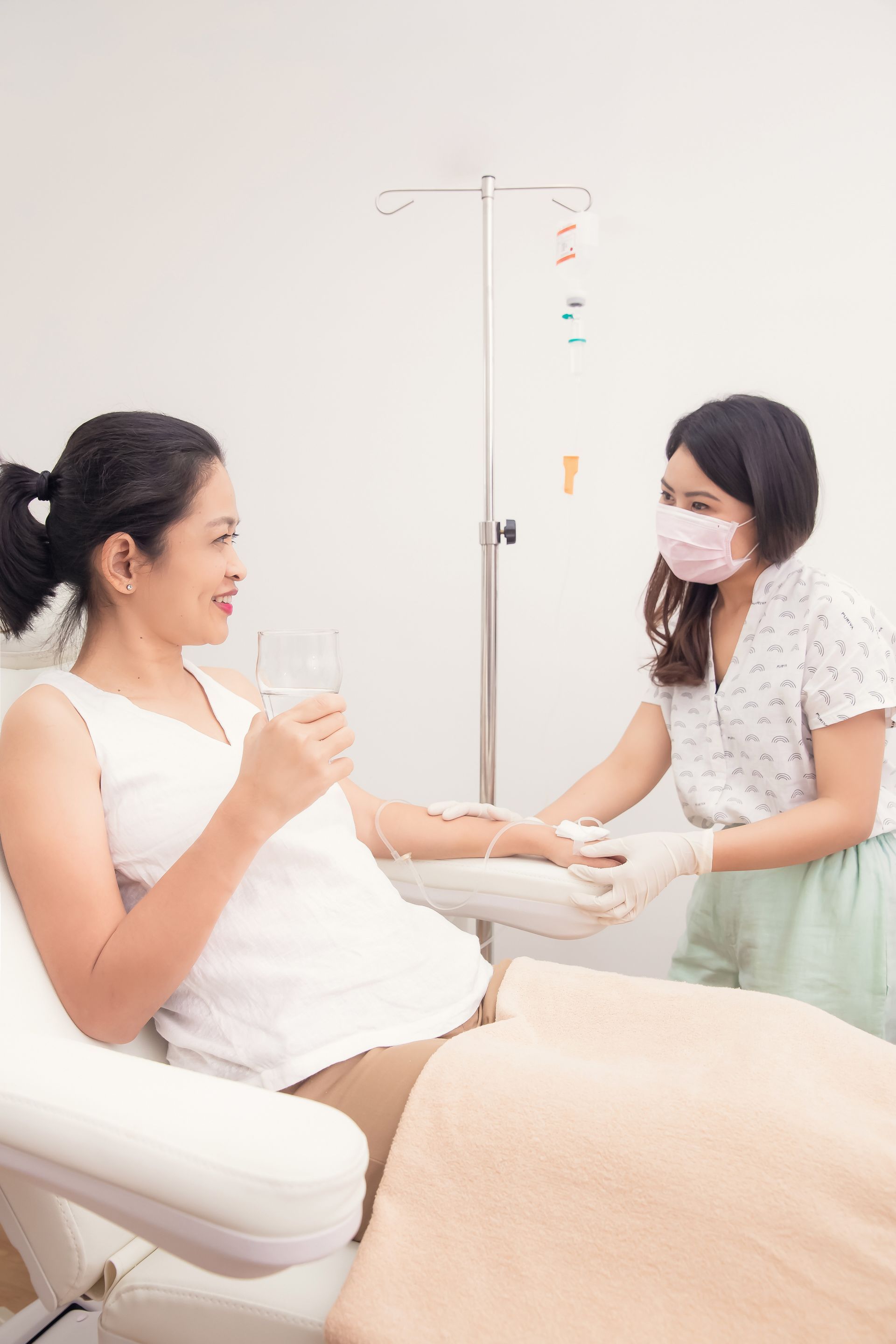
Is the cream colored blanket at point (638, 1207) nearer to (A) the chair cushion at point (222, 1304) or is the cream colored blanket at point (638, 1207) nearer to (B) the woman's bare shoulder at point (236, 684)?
(A) the chair cushion at point (222, 1304)

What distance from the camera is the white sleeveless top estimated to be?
3.21 ft

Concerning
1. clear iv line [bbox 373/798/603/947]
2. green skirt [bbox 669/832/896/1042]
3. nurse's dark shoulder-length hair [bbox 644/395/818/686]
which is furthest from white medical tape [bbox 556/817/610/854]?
nurse's dark shoulder-length hair [bbox 644/395/818/686]

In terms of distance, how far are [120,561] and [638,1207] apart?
32.6 inches

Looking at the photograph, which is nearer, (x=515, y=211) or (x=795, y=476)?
(x=795, y=476)

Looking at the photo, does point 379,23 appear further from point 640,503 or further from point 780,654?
point 780,654

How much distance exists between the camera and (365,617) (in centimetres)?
224

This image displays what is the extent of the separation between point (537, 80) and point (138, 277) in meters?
1.02

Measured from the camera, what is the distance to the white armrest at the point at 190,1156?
0.62m

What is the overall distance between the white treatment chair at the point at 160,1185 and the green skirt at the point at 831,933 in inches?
32.8

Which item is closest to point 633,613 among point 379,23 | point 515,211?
point 515,211

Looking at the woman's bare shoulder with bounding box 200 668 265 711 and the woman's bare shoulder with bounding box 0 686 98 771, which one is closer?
the woman's bare shoulder with bounding box 0 686 98 771

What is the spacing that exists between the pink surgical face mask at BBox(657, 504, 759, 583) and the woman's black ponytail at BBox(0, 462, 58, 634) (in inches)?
36.6

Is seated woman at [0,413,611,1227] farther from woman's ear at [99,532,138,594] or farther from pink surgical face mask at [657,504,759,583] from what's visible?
pink surgical face mask at [657,504,759,583]

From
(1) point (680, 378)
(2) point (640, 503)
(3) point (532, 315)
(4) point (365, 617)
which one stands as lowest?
(4) point (365, 617)
